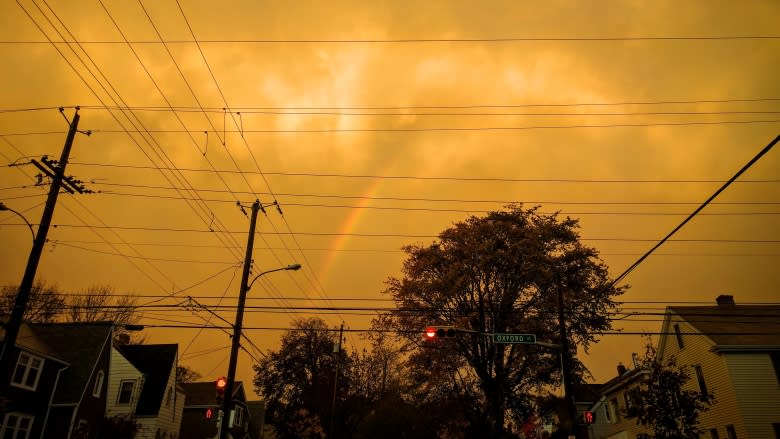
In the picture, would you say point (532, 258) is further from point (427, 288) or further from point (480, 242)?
point (427, 288)

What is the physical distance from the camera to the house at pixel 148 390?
39.0m

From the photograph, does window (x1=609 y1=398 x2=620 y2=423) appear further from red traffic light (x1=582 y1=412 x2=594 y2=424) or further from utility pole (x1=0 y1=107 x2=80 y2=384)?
utility pole (x1=0 y1=107 x2=80 y2=384)

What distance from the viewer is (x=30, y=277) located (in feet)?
54.2

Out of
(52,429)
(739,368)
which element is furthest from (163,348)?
(739,368)

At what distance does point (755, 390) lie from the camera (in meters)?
29.3

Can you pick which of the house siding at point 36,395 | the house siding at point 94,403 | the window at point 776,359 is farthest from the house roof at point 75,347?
the window at point 776,359

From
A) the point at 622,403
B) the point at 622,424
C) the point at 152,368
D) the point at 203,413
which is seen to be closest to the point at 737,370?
the point at 622,403

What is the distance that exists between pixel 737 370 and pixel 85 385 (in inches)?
1687

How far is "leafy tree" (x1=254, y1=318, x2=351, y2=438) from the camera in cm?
6384

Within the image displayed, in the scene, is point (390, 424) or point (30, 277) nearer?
point (30, 277)

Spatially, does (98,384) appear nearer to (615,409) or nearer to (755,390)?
(615,409)

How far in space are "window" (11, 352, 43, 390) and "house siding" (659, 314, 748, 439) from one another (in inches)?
1664

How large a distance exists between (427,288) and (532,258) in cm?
762

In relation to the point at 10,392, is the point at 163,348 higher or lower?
higher
